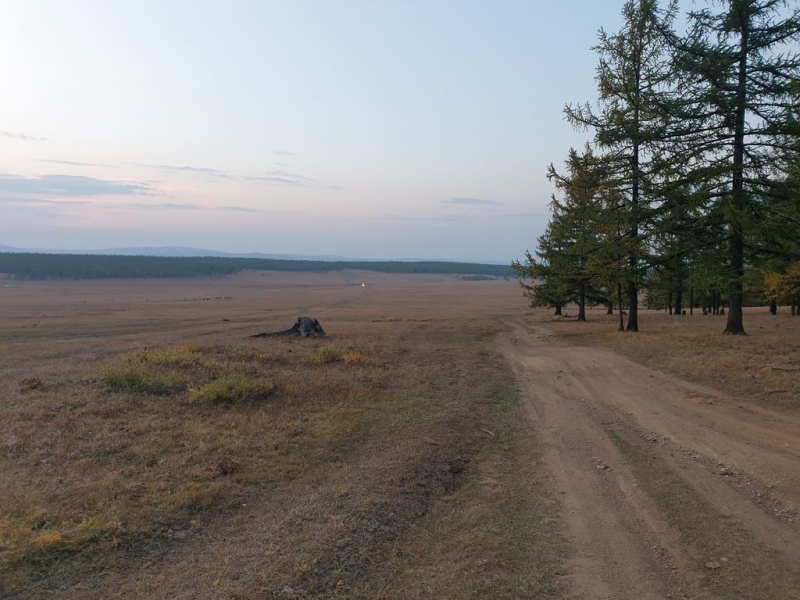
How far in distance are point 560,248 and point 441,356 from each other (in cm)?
1979

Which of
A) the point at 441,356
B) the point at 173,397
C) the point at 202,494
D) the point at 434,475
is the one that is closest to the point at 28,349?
the point at 173,397

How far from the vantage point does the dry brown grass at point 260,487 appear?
4934mm

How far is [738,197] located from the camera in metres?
19.7

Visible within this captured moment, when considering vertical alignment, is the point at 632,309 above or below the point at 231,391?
above

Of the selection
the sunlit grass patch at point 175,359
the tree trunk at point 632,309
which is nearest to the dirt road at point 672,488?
the sunlit grass patch at point 175,359

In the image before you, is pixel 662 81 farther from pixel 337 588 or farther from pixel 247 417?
pixel 337 588

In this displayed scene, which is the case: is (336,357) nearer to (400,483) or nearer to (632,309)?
(400,483)

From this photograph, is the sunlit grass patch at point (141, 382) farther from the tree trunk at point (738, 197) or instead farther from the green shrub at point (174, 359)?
the tree trunk at point (738, 197)

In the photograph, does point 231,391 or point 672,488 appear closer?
point 672,488

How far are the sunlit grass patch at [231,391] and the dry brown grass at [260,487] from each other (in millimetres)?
57

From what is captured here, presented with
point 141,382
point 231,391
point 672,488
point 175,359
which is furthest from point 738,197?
point 141,382

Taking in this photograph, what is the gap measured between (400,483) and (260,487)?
1924 millimetres

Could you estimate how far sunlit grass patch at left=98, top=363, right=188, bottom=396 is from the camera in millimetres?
12562

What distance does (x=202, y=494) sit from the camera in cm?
672
